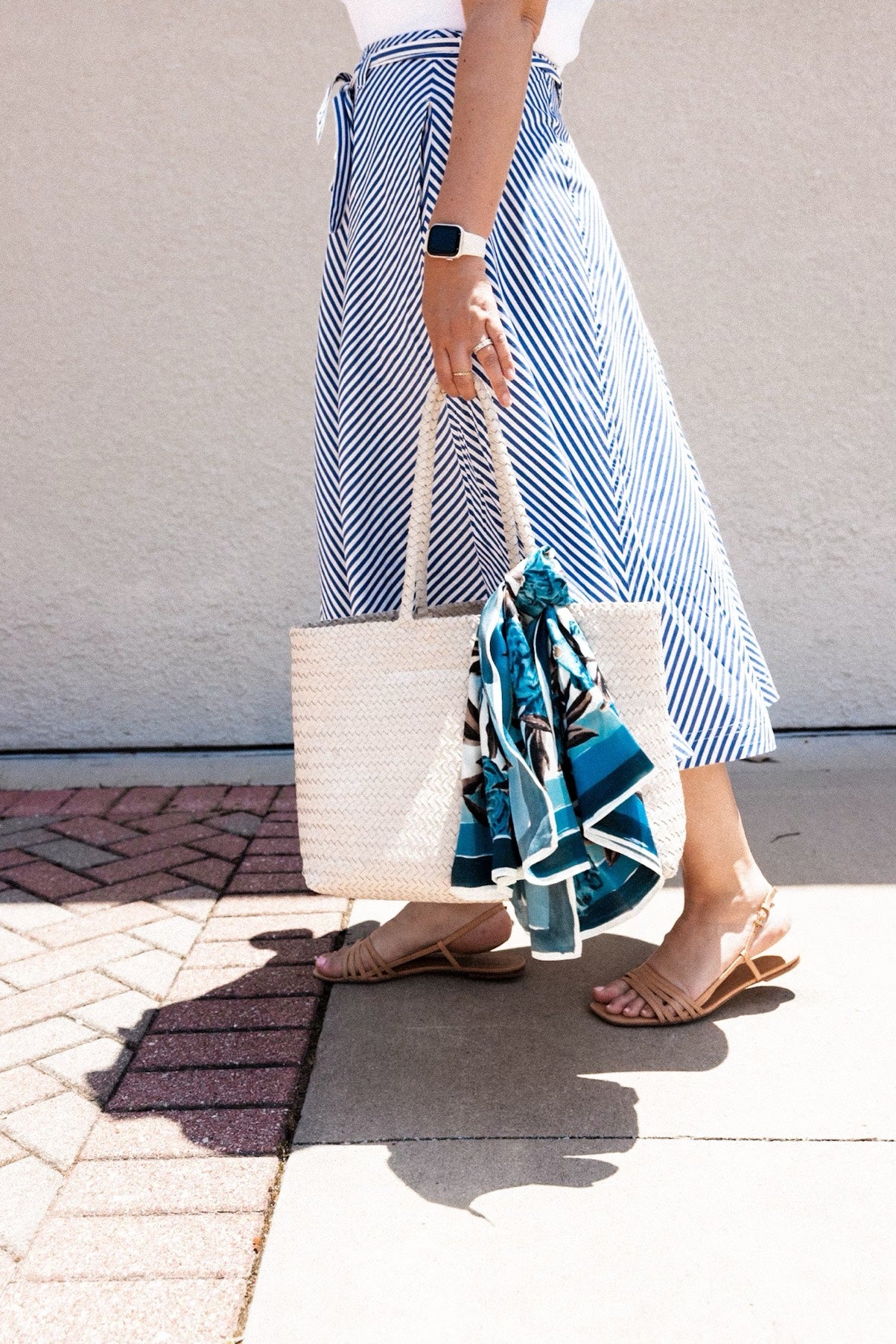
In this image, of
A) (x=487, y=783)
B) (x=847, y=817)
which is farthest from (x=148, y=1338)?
(x=847, y=817)

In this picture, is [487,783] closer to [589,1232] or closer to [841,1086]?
[589,1232]

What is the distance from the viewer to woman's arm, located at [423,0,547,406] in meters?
1.43

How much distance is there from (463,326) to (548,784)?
1.92ft

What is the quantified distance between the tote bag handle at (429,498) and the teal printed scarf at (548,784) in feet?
0.28

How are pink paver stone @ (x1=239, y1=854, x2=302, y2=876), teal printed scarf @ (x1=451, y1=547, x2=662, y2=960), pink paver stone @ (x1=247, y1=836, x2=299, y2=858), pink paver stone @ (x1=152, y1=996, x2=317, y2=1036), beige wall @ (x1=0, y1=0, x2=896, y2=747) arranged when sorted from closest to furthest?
1. teal printed scarf @ (x1=451, y1=547, x2=662, y2=960)
2. pink paver stone @ (x1=152, y1=996, x2=317, y2=1036)
3. pink paver stone @ (x1=239, y1=854, x2=302, y2=876)
4. pink paver stone @ (x1=247, y1=836, x2=299, y2=858)
5. beige wall @ (x1=0, y1=0, x2=896, y2=747)

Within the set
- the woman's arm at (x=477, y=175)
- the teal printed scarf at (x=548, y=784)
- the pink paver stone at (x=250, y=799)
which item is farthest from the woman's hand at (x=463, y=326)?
the pink paver stone at (x=250, y=799)

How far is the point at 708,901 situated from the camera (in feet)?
5.84

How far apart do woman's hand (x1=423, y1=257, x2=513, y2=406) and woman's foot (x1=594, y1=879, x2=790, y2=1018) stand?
0.87 meters

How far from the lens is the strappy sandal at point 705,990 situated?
1715 millimetres

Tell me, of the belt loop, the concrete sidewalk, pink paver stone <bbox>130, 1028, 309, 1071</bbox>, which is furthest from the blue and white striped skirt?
pink paver stone <bbox>130, 1028, 309, 1071</bbox>

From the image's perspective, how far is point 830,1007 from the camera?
5.77 feet

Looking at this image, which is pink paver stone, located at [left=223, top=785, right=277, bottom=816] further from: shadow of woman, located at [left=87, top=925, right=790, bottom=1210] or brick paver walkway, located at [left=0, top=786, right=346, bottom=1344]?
shadow of woman, located at [left=87, top=925, right=790, bottom=1210]

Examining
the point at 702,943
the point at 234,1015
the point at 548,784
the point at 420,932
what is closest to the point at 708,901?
the point at 702,943

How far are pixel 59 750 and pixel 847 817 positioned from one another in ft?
Answer: 7.70
